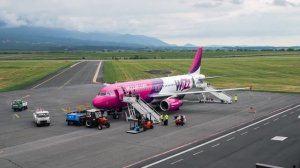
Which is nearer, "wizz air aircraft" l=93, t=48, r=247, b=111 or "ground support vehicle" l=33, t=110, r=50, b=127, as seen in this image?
"ground support vehicle" l=33, t=110, r=50, b=127

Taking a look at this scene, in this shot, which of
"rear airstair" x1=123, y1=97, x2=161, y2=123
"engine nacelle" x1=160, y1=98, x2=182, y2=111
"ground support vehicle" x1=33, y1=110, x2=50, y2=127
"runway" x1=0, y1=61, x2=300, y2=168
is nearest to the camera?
"runway" x1=0, y1=61, x2=300, y2=168

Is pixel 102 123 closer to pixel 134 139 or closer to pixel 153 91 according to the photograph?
pixel 134 139

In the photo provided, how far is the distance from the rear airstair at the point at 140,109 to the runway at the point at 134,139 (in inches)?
84.8

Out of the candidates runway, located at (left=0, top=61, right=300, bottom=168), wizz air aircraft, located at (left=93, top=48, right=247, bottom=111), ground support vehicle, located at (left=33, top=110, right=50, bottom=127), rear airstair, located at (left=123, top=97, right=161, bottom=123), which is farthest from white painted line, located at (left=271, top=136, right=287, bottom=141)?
ground support vehicle, located at (left=33, top=110, right=50, bottom=127)

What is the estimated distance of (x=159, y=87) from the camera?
205ft

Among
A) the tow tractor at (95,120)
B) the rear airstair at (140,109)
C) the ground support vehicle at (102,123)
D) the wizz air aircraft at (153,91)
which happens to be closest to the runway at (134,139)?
the ground support vehicle at (102,123)

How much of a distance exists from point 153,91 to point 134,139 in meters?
20.0

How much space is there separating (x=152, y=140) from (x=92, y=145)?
6488 millimetres

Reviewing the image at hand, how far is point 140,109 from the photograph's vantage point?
51.7 metres

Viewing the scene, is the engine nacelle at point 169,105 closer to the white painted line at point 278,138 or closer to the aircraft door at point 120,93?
the aircraft door at point 120,93

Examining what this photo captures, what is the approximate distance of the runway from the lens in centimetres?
3412

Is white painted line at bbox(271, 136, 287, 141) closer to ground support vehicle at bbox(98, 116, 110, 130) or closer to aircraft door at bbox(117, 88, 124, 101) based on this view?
ground support vehicle at bbox(98, 116, 110, 130)

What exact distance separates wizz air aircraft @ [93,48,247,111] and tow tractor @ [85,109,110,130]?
322 centimetres

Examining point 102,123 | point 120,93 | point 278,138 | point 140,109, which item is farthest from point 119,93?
point 278,138
